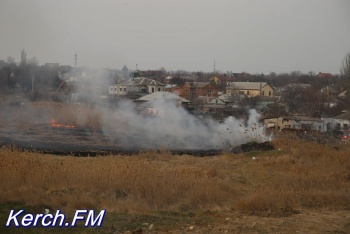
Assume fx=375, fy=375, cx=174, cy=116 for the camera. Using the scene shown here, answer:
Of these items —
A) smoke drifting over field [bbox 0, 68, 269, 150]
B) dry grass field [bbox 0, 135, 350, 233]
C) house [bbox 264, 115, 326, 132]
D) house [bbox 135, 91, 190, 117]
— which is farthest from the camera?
house [bbox 135, 91, 190, 117]

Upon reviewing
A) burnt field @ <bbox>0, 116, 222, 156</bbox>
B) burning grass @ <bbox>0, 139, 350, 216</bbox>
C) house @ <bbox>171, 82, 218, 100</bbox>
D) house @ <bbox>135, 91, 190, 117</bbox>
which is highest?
house @ <bbox>171, 82, 218, 100</bbox>

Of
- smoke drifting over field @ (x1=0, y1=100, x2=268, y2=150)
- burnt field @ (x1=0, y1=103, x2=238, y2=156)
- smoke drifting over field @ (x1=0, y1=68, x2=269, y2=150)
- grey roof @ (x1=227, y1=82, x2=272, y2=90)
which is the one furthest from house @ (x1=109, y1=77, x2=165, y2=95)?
grey roof @ (x1=227, y1=82, x2=272, y2=90)

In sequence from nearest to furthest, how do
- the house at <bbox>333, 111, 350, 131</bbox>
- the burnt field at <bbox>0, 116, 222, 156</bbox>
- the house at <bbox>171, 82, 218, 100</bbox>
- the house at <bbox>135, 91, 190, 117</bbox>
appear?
the burnt field at <bbox>0, 116, 222, 156</bbox>, the house at <bbox>135, 91, 190, 117</bbox>, the house at <bbox>333, 111, 350, 131</bbox>, the house at <bbox>171, 82, 218, 100</bbox>

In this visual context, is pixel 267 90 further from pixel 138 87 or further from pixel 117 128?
pixel 117 128

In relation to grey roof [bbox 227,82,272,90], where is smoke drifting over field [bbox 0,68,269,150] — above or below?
below

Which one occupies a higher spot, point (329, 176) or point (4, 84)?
point (4, 84)

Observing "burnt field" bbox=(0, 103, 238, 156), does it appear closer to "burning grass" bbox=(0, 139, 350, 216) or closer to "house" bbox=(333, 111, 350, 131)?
"burning grass" bbox=(0, 139, 350, 216)

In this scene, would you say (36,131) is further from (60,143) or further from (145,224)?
(145,224)

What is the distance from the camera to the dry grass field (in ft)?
25.3

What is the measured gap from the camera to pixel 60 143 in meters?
22.6

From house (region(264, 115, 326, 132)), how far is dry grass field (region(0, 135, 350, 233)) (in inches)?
816

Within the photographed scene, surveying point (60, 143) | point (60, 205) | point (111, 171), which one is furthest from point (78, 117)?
point (60, 205)

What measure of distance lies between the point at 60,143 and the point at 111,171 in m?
12.3

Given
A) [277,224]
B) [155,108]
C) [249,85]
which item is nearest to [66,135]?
[155,108]
